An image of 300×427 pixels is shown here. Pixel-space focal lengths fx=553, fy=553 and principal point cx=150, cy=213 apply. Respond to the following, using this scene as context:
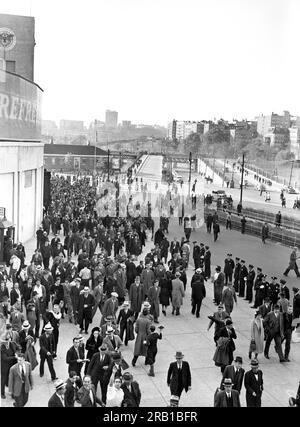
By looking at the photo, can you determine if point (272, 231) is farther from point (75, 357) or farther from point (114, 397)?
point (114, 397)

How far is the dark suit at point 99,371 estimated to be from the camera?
9.81 meters

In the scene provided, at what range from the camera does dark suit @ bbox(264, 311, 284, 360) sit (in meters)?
12.3

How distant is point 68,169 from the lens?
113 metres

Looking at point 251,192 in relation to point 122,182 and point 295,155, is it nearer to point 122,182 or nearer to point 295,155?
point 122,182

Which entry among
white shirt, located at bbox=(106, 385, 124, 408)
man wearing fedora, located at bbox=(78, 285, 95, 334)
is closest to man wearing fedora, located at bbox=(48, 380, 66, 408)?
white shirt, located at bbox=(106, 385, 124, 408)

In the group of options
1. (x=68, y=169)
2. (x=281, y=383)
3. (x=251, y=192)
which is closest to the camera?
(x=281, y=383)

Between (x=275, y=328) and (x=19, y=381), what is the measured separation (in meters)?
5.89

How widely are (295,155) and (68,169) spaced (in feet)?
274

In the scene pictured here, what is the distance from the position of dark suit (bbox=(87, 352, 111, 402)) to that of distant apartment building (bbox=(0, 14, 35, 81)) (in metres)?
36.9

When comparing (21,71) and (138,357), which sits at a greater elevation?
(21,71)

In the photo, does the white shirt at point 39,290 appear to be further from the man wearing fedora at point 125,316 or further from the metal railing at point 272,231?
the metal railing at point 272,231

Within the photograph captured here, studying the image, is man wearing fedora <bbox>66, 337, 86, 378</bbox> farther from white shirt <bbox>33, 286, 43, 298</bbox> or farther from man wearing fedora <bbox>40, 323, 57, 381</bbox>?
white shirt <bbox>33, 286, 43, 298</bbox>

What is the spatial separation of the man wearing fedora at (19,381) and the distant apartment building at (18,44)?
3710cm
